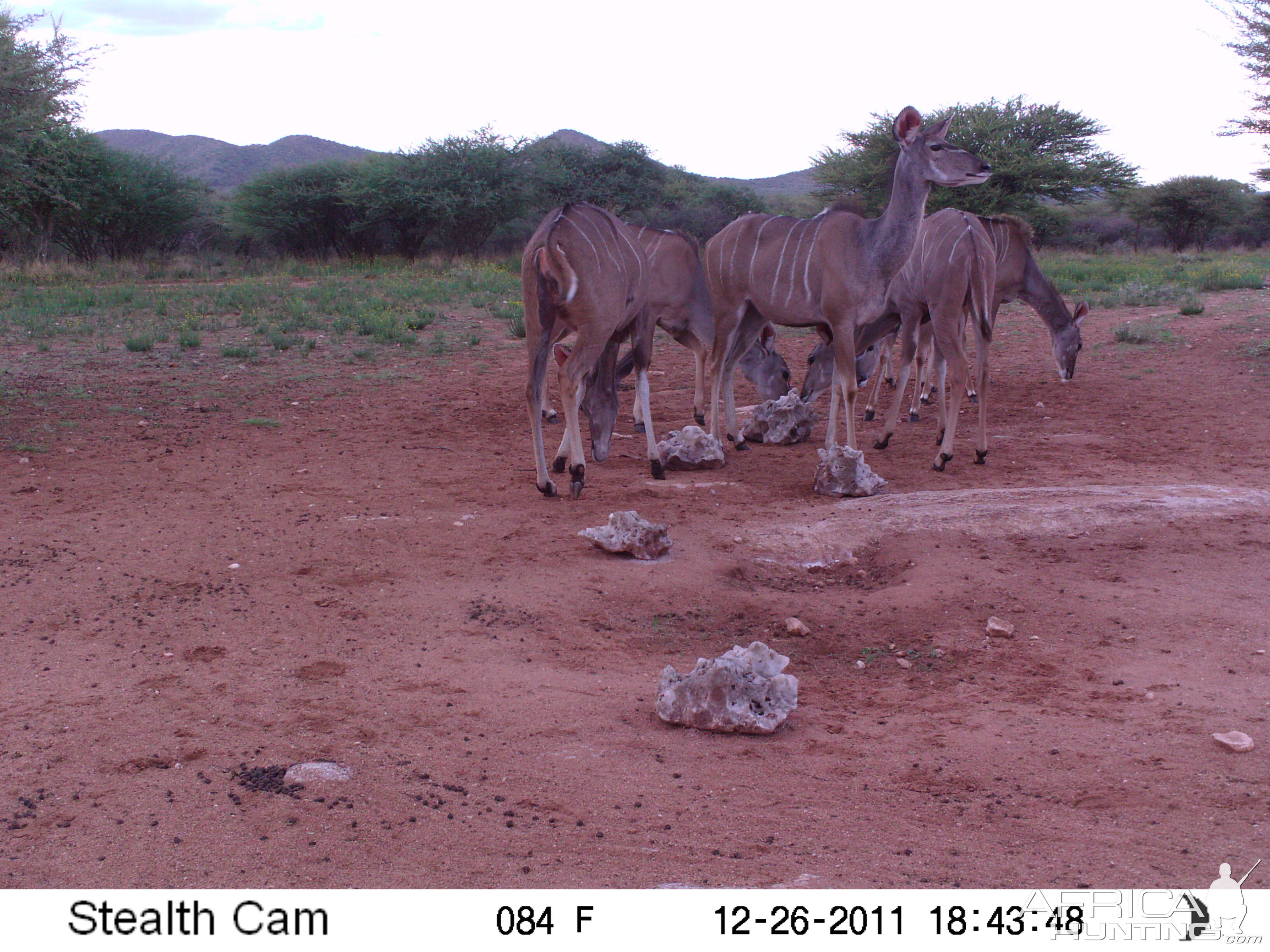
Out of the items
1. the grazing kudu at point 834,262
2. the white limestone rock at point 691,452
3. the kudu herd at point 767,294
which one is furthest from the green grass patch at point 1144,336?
the white limestone rock at point 691,452

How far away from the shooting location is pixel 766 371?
10.6 m

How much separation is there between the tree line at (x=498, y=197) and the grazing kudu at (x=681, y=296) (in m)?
22.0

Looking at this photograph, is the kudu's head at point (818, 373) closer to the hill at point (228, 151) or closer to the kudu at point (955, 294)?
the kudu at point (955, 294)

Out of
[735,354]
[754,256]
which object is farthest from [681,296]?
[754,256]

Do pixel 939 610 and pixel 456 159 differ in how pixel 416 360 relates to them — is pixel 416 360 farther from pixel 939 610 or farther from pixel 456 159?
pixel 456 159

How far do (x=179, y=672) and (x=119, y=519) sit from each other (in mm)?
2491

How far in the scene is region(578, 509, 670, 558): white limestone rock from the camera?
5.78 metres

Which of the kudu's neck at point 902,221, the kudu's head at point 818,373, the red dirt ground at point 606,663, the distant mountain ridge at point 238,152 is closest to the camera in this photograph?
the red dirt ground at point 606,663

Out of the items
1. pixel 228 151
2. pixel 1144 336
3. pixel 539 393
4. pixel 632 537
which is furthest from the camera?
pixel 228 151

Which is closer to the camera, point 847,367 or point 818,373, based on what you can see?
point 847,367

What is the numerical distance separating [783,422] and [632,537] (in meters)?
3.89

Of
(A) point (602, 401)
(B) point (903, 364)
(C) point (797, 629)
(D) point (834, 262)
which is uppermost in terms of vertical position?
(D) point (834, 262)

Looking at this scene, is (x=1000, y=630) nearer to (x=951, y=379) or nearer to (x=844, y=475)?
(x=844, y=475)

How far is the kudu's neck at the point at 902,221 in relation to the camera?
7938mm
